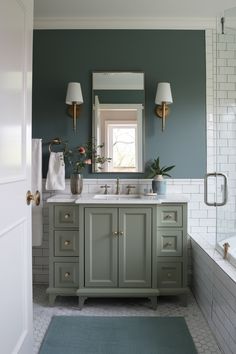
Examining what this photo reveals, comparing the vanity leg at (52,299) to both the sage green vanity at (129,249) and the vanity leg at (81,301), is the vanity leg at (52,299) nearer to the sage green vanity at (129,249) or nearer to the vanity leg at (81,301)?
the sage green vanity at (129,249)

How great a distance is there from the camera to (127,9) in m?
2.83

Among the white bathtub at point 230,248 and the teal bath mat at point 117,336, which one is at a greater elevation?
the white bathtub at point 230,248

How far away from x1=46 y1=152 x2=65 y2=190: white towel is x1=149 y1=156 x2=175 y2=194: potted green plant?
0.84 meters

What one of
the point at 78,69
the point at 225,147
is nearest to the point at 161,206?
the point at 225,147

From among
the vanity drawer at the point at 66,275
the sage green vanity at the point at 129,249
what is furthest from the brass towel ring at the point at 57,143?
the vanity drawer at the point at 66,275

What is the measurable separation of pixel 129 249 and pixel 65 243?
0.53 meters

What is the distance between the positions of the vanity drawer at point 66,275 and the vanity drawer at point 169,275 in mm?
681

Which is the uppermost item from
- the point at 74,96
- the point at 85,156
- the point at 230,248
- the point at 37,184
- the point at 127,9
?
the point at 127,9

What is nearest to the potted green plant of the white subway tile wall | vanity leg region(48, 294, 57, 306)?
the white subway tile wall

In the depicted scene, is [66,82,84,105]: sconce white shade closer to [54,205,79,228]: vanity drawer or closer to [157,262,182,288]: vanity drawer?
[54,205,79,228]: vanity drawer

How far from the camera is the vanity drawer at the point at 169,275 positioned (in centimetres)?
258

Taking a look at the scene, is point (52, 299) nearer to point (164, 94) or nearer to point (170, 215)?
point (170, 215)

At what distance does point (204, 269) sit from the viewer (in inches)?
97.3

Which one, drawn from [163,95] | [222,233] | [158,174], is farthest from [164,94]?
[222,233]
